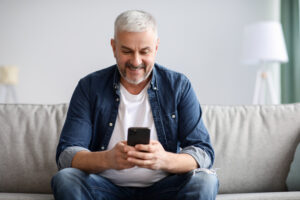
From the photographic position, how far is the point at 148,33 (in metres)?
1.49

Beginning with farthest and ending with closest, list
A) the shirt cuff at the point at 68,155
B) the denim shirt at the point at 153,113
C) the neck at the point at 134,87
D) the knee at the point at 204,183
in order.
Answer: the neck at the point at 134,87, the denim shirt at the point at 153,113, the shirt cuff at the point at 68,155, the knee at the point at 204,183

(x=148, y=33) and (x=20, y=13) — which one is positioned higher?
(x=20, y=13)

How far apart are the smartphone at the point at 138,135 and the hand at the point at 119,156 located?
2 centimetres

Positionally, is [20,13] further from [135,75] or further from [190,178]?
[190,178]

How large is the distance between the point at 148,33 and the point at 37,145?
33.2 inches

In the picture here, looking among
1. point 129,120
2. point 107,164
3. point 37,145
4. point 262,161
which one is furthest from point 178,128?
point 37,145

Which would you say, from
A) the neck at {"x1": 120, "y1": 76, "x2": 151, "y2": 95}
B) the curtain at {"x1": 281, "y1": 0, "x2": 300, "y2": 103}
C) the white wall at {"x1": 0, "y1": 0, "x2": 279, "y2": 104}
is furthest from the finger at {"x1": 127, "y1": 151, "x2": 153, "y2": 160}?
the white wall at {"x1": 0, "y1": 0, "x2": 279, "y2": 104}

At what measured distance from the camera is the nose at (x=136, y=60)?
1502 millimetres

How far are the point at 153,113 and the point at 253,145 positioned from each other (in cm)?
66

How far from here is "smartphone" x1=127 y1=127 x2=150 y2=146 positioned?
132 centimetres

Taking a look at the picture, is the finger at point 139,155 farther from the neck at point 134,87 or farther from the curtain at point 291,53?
the curtain at point 291,53

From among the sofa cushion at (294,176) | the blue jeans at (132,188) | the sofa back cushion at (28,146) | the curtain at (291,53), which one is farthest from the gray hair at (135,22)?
the curtain at (291,53)

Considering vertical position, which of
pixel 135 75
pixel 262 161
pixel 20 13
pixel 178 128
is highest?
pixel 20 13

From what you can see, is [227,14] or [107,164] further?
[227,14]
